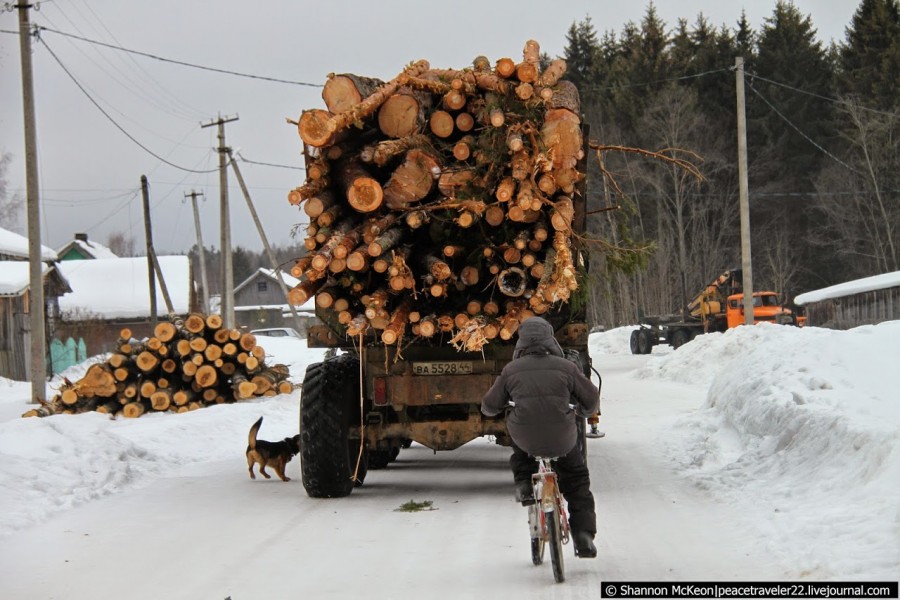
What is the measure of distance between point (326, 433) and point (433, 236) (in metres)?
2.12

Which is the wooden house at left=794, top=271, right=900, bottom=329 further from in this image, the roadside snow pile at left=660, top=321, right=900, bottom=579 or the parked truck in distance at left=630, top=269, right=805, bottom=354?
the roadside snow pile at left=660, top=321, right=900, bottom=579

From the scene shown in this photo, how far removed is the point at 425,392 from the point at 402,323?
722 mm

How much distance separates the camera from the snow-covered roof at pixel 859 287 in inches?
1355

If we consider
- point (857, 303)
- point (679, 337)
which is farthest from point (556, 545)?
point (679, 337)

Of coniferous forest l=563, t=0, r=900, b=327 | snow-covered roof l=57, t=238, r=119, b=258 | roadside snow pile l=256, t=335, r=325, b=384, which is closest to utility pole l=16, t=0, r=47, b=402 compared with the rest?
roadside snow pile l=256, t=335, r=325, b=384

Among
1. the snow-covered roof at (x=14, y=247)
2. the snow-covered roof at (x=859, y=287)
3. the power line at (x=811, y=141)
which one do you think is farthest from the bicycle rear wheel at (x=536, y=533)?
the power line at (x=811, y=141)

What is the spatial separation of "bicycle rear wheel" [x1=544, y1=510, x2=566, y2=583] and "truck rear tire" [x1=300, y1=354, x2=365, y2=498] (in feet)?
12.4

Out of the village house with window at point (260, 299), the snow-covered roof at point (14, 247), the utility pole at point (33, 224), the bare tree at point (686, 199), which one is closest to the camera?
the utility pole at point (33, 224)

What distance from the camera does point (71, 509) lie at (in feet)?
31.0

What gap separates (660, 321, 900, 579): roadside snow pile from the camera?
21.8 ft

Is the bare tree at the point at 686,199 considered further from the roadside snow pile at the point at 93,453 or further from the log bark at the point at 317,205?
the log bark at the point at 317,205

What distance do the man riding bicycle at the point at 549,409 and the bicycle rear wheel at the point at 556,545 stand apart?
1.34 ft

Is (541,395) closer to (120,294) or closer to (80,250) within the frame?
(120,294)

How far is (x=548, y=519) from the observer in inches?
252
